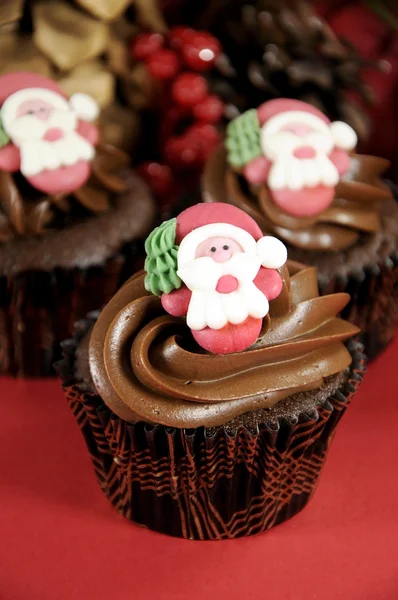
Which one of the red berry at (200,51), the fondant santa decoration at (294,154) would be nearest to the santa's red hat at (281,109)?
the fondant santa decoration at (294,154)

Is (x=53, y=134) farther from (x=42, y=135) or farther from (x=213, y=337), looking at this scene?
(x=213, y=337)

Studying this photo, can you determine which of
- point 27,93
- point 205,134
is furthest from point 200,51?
point 27,93

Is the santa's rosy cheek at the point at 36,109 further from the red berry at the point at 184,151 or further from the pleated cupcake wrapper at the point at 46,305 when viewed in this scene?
the red berry at the point at 184,151

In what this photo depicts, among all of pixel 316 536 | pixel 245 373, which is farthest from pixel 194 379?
pixel 316 536

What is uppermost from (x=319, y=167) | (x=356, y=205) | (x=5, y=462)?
(x=319, y=167)

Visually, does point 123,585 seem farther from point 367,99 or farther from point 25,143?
point 367,99

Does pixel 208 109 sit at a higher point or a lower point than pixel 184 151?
higher
